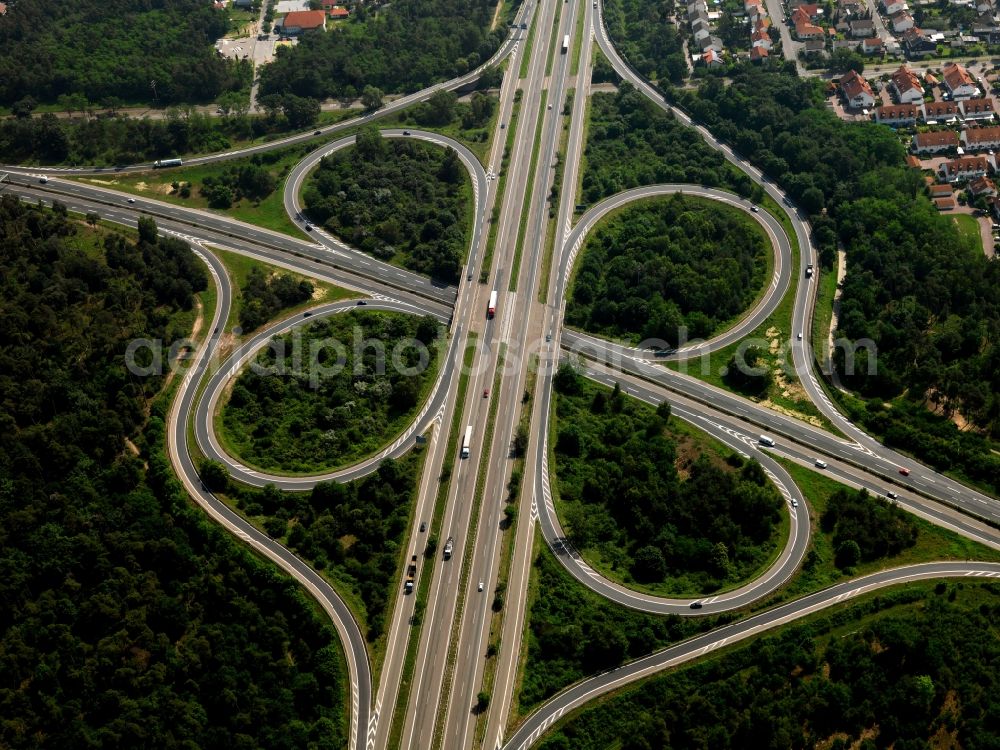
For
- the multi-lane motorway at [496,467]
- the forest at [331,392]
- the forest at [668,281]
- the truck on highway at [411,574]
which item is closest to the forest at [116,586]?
the multi-lane motorway at [496,467]

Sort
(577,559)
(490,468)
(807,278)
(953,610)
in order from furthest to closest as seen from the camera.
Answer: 1. (807,278)
2. (490,468)
3. (577,559)
4. (953,610)

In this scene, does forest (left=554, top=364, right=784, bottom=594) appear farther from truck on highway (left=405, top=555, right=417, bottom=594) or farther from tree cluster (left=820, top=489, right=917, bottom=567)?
truck on highway (left=405, top=555, right=417, bottom=594)

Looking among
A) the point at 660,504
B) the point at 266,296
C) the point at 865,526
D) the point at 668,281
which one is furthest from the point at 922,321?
the point at 266,296

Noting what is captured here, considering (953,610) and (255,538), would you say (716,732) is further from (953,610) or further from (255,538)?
(255,538)

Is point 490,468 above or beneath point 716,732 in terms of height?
above

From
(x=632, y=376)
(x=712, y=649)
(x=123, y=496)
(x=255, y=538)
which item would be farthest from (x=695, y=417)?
(x=123, y=496)

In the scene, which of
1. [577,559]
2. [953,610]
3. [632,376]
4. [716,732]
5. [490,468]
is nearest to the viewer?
[716,732]
